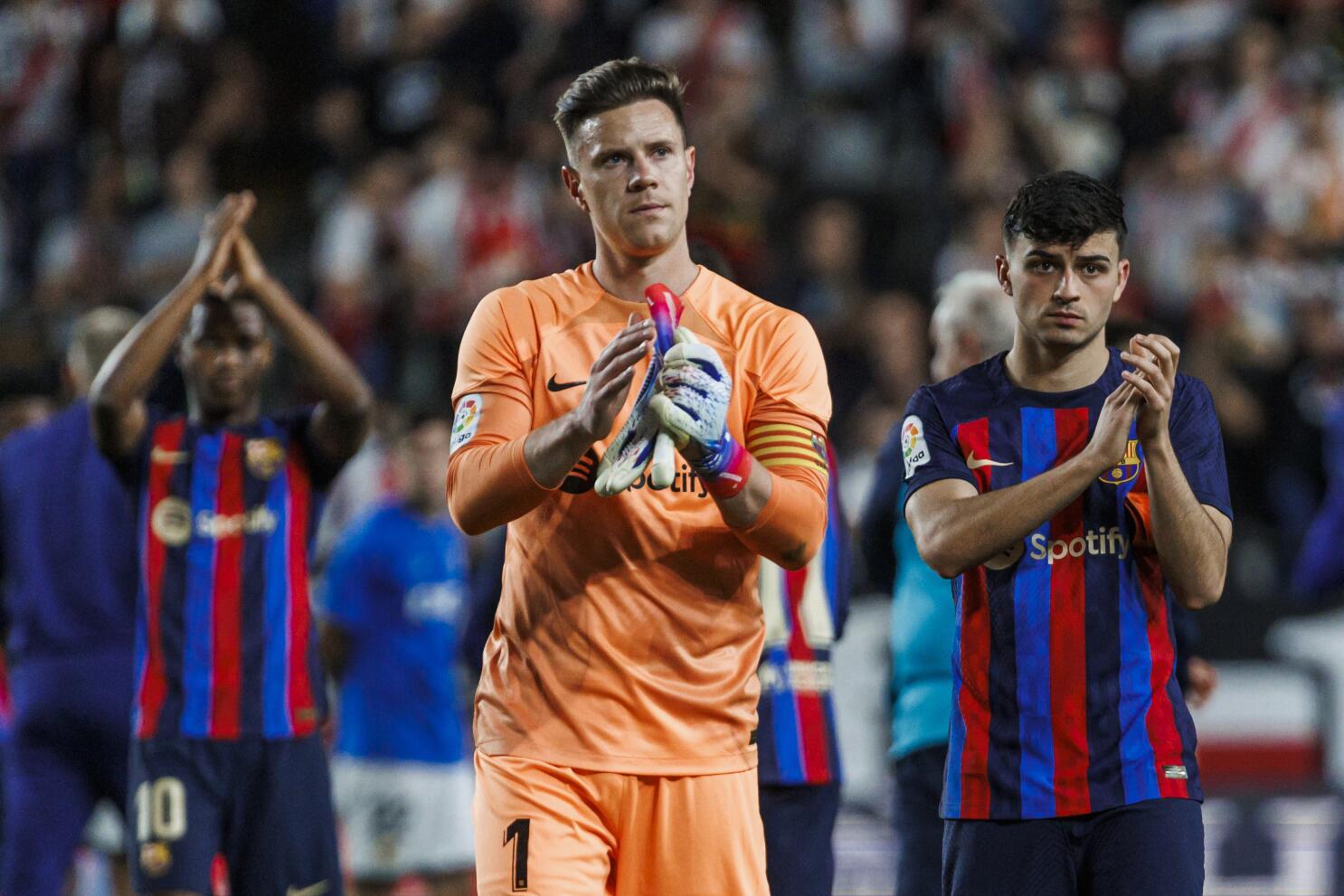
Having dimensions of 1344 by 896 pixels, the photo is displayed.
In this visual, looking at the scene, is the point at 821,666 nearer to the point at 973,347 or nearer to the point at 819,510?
the point at 973,347

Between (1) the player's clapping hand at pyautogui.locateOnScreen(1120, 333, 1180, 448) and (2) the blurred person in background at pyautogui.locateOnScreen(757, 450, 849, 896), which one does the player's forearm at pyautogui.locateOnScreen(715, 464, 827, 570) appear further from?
(2) the blurred person in background at pyautogui.locateOnScreen(757, 450, 849, 896)

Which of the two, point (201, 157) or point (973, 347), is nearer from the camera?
point (973, 347)

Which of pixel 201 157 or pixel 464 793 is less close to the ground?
pixel 201 157

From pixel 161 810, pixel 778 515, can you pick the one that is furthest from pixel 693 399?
pixel 161 810

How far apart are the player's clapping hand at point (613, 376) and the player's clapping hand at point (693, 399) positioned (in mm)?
64

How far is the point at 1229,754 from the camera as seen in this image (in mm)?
8562

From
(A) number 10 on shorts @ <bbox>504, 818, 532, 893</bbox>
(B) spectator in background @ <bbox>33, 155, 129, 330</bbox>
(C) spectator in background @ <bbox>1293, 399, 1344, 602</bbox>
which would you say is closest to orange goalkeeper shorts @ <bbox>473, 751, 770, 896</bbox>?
(A) number 10 on shorts @ <bbox>504, 818, 532, 893</bbox>

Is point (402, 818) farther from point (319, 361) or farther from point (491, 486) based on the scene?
point (491, 486)

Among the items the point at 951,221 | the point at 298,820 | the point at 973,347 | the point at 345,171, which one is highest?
the point at 345,171

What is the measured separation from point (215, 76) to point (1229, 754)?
9156mm

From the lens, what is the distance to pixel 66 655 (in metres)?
6.45

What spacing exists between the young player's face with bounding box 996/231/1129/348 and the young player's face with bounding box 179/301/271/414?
2696 millimetres

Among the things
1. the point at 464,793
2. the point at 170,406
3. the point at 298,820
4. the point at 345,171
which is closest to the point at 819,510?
the point at 298,820

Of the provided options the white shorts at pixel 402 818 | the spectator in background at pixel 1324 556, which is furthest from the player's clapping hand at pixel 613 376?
the spectator in background at pixel 1324 556
